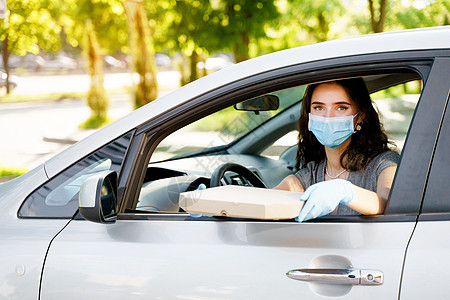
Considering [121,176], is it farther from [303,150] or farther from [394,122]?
[394,122]

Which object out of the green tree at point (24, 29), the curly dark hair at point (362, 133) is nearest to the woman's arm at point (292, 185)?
the curly dark hair at point (362, 133)

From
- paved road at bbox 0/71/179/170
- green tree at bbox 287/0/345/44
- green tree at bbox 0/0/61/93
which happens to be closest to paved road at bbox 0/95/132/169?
paved road at bbox 0/71/179/170

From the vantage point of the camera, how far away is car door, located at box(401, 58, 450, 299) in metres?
1.69

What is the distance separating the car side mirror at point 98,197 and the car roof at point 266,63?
0.68 ft

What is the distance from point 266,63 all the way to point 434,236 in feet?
2.48

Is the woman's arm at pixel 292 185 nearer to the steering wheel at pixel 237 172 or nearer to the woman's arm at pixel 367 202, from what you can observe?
the steering wheel at pixel 237 172

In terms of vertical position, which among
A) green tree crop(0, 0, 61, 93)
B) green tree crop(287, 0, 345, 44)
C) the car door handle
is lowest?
the car door handle

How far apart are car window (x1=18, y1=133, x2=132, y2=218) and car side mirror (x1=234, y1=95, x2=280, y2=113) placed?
650 millimetres

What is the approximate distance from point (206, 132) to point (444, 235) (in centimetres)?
128

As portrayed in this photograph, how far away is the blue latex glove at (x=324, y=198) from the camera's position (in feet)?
6.03

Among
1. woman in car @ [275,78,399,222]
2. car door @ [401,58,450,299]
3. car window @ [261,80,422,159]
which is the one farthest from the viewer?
car window @ [261,80,422,159]

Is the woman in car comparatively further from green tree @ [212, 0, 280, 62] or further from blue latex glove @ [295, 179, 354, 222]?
green tree @ [212, 0, 280, 62]

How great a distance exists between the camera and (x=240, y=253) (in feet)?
6.23

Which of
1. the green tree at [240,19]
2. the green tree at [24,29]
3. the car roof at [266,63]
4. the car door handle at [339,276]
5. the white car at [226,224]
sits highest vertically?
the green tree at [240,19]
